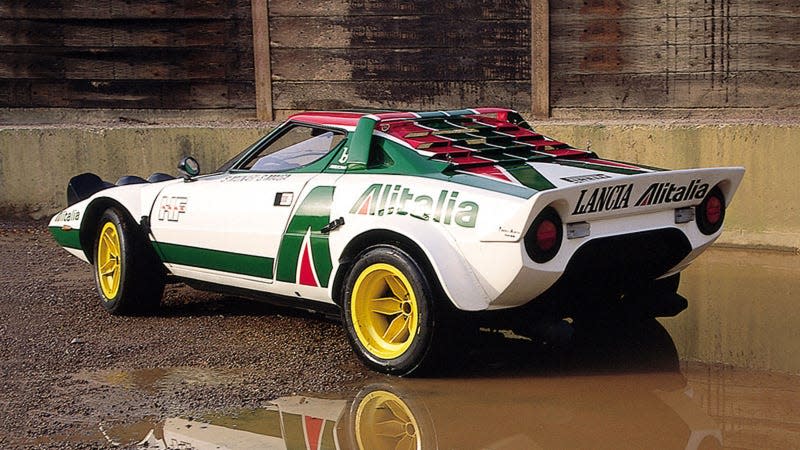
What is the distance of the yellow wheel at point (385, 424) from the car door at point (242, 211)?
4.33 ft

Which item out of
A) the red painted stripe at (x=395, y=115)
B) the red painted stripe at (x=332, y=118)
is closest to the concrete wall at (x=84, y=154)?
the red painted stripe at (x=332, y=118)

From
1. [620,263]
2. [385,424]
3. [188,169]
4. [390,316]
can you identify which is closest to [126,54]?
[188,169]

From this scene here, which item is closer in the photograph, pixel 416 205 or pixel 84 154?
pixel 416 205

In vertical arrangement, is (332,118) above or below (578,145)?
above

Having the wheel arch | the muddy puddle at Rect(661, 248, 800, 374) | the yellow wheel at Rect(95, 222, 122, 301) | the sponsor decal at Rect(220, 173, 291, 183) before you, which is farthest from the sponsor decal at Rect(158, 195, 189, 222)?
the muddy puddle at Rect(661, 248, 800, 374)

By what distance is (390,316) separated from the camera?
5.94 m

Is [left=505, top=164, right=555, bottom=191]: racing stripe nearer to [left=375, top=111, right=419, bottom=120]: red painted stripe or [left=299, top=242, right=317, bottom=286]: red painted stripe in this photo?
[left=375, top=111, right=419, bottom=120]: red painted stripe

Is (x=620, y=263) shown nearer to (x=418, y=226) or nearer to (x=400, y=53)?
(x=418, y=226)

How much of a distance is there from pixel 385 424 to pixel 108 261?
10.5ft

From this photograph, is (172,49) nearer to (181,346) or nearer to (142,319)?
(142,319)

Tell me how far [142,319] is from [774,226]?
4.83 m

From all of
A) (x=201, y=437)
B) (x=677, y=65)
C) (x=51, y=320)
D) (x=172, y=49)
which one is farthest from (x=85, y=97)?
(x=201, y=437)

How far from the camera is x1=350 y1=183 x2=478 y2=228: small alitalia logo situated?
5.43 m

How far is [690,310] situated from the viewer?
719cm
